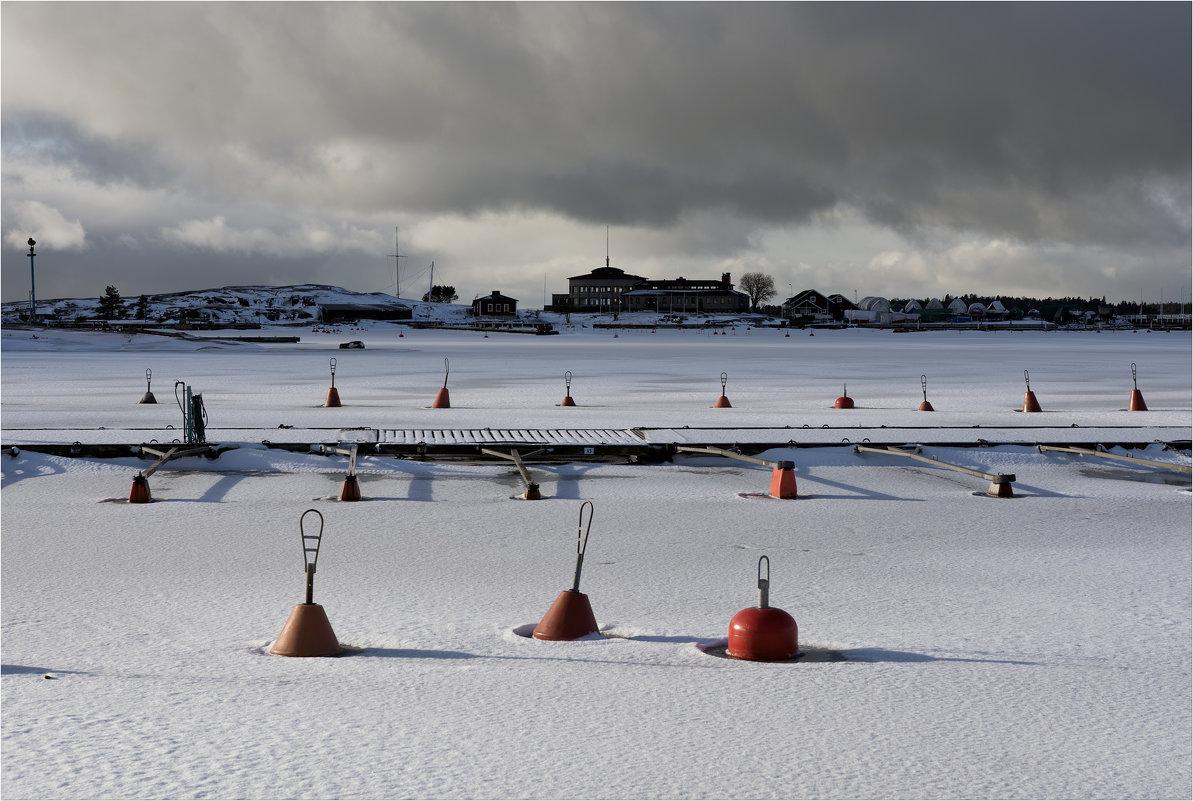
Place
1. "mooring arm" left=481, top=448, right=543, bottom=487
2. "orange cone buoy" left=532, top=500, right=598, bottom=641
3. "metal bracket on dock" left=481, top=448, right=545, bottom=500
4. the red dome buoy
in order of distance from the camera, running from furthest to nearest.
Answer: "mooring arm" left=481, top=448, right=543, bottom=487 < "metal bracket on dock" left=481, top=448, right=545, bottom=500 < "orange cone buoy" left=532, top=500, right=598, bottom=641 < the red dome buoy

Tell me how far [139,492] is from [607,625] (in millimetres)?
5513

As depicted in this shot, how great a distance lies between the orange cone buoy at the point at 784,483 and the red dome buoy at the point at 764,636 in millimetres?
4948

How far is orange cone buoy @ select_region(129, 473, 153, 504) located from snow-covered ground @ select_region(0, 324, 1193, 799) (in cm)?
11

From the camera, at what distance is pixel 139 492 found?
9.66m

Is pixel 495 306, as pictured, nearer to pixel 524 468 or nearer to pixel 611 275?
pixel 611 275

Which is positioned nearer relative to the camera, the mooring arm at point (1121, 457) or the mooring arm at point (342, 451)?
the mooring arm at point (1121, 457)

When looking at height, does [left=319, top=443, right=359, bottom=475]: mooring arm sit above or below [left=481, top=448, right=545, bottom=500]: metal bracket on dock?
above

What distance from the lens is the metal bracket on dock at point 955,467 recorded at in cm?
1028

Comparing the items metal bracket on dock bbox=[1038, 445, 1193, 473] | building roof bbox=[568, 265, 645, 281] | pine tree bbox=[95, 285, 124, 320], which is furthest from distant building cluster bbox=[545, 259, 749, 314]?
metal bracket on dock bbox=[1038, 445, 1193, 473]

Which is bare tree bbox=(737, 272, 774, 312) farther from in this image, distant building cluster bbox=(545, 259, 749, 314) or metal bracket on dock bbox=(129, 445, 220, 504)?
Answer: metal bracket on dock bbox=(129, 445, 220, 504)

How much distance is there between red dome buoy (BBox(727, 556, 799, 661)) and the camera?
5.17 metres

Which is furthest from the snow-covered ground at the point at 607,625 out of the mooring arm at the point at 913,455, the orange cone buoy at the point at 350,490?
the orange cone buoy at the point at 350,490

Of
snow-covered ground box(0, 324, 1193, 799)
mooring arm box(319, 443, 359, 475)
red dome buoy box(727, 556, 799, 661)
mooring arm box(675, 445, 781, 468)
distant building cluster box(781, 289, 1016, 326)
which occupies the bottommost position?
snow-covered ground box(0, 324, 1193, 799)

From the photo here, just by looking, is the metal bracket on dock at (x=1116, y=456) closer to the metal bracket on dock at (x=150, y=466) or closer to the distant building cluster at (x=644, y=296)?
the metal bracket on dock at (x=150, y=466)
